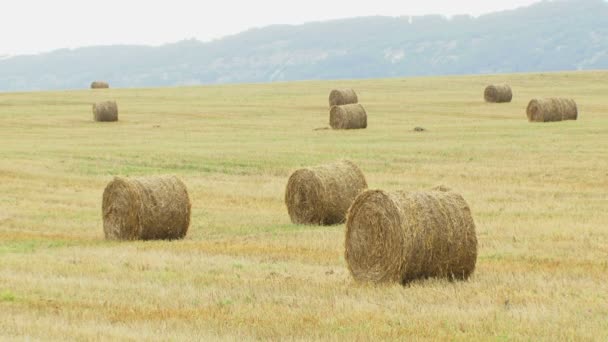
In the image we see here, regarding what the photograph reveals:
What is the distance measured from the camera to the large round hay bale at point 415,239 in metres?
13.5

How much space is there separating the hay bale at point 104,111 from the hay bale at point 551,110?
20376 mm

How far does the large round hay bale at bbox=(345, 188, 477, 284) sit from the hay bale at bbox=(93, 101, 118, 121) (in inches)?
1540

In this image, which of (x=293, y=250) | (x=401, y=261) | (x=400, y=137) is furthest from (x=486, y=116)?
(x=401, y=261)

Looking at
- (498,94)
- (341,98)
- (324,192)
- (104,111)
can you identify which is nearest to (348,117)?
(341,98)

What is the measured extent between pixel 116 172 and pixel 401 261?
65.3 feet

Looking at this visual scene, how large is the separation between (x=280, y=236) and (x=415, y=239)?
609 cm

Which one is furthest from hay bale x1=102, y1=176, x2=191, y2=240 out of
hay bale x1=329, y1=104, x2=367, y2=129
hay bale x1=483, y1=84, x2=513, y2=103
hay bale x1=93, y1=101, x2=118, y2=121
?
hay bale x1=483, y1=84, x2=513, y2=103

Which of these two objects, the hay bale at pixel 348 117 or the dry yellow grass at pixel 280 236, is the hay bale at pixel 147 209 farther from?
the hay bale at pixel 348 117

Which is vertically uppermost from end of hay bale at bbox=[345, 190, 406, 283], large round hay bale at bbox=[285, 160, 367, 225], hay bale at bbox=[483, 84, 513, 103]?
end of hay bale at bbox=[345, 190, 406, 283]

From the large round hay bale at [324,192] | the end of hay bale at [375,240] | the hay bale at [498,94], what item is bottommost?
the hay bale at [498,94]

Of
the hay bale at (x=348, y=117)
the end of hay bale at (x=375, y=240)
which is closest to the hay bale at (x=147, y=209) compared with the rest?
the end of hay bale at (x=375, y=240)

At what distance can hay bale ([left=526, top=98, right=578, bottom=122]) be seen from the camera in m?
44.8

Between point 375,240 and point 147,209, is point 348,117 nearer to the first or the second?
point 147,209

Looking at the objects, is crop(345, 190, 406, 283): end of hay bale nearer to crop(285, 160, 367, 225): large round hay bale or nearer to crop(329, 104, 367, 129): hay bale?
crop(285, 160, 367, 225): large round hay bale
